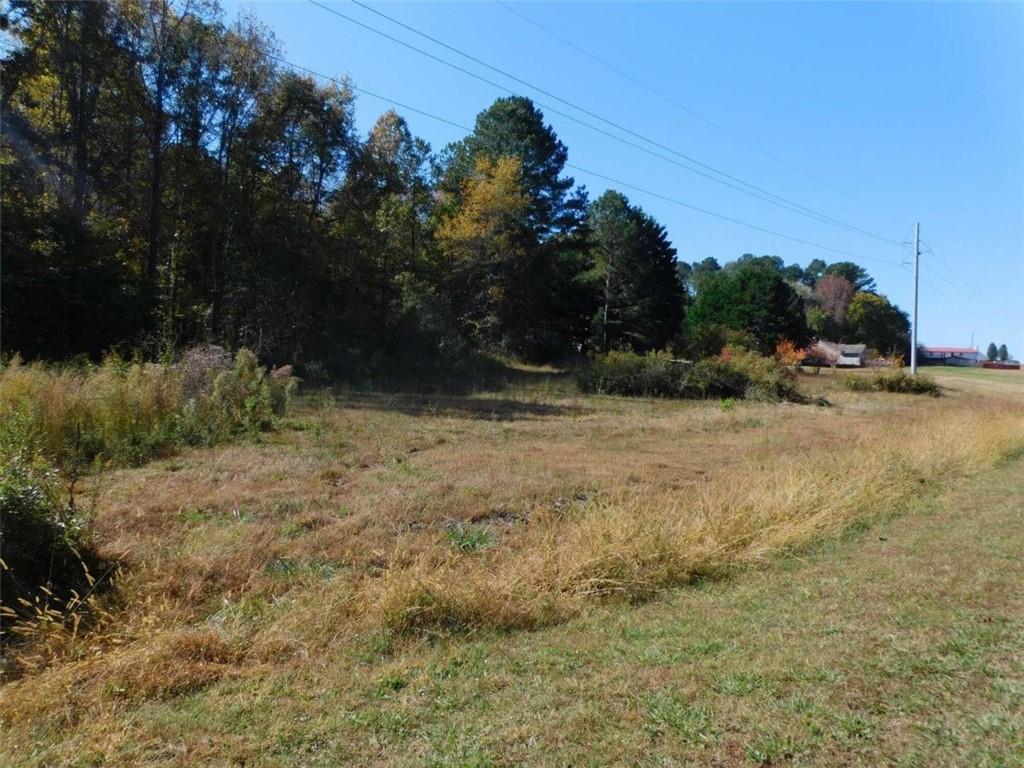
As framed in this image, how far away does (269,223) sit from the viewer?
29.2 metres

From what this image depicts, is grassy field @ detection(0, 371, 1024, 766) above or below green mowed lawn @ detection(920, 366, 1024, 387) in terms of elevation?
below

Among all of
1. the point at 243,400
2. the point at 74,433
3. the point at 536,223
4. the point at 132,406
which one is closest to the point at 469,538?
the point at 74,433

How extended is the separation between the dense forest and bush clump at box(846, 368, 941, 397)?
6393 mm

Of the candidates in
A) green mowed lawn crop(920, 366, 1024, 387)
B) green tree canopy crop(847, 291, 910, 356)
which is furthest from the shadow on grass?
green tree canopy crop(847, 291, 910, 356)

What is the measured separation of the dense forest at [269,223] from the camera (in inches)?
800

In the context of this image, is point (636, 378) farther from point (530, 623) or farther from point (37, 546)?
point (37, 546)

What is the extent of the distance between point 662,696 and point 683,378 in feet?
87.7

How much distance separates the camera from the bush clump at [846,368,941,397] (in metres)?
37.7

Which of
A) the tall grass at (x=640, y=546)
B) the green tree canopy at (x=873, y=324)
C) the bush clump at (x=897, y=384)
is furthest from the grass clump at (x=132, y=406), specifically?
the green tree canopy at (x=873, y=324)

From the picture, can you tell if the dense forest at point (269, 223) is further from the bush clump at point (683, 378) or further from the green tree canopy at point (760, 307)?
the bush clump at point (683, 378)

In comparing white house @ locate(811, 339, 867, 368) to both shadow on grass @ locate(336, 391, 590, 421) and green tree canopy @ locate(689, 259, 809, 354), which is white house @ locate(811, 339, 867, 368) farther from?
shadow on grass @ locate(336, 391, 590, 421)

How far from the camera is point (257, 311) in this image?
29.2 metres

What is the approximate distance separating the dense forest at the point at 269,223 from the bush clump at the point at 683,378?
9076 mm

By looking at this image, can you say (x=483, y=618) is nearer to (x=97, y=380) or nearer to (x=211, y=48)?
(x=97, y=380)
